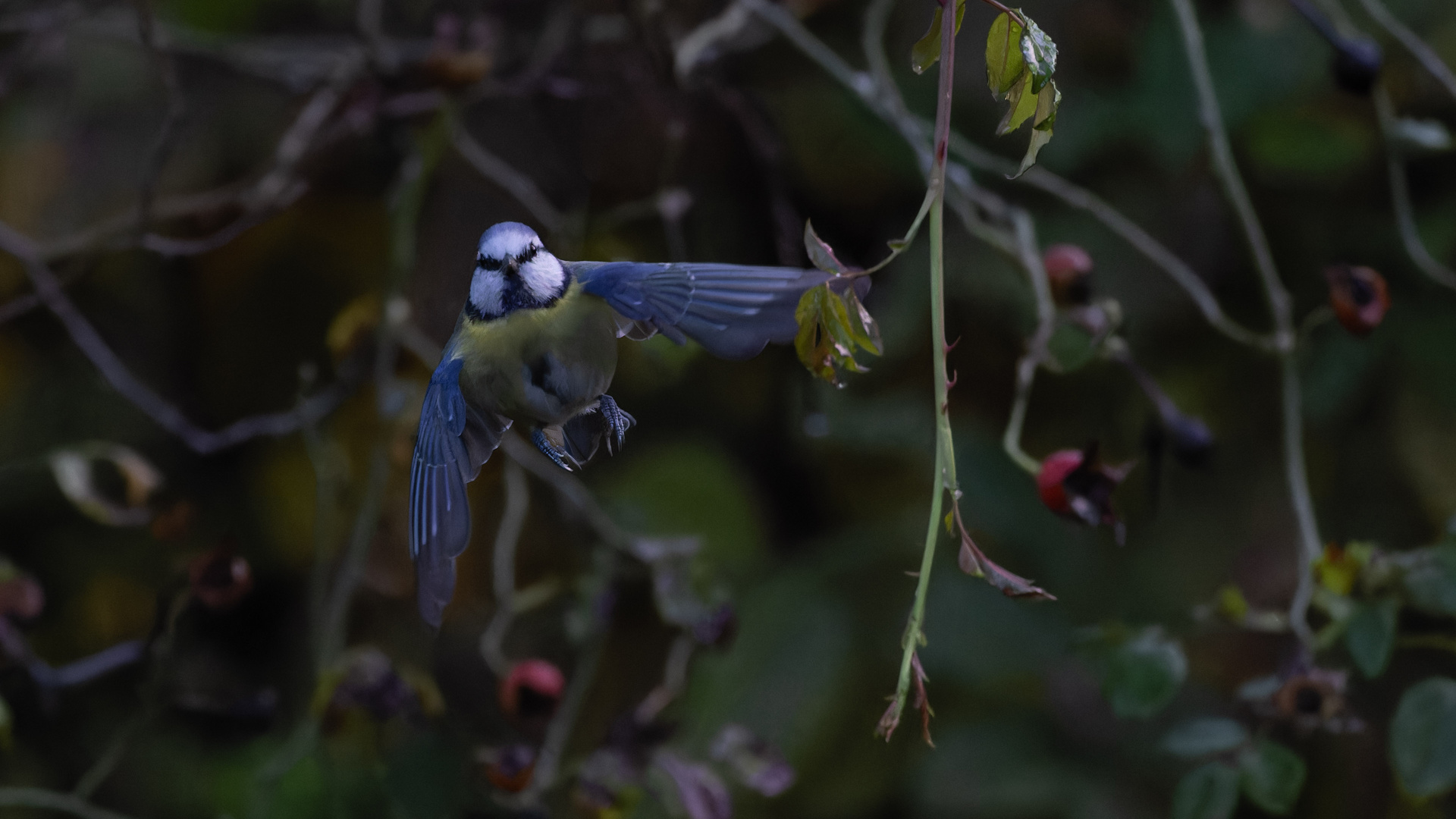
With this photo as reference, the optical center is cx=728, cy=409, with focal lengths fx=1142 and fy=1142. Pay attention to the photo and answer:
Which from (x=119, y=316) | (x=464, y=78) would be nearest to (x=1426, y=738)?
(x=464, y=78)

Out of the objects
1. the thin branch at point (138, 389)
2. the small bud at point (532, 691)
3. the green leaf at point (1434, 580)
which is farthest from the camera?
the thin branch at point (138, 389)

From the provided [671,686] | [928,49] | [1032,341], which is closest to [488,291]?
[928,49]

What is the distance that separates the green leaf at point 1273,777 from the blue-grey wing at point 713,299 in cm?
49

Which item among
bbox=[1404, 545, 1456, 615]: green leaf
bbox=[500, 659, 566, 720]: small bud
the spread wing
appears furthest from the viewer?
bbox=[500, 659, 566, 720]: small bud

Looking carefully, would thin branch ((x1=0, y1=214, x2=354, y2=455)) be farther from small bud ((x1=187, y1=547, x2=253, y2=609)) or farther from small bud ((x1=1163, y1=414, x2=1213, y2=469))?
small bud ((x1=1163, y1=414, x2=1213, y2=469))

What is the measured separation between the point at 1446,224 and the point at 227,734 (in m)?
0.88

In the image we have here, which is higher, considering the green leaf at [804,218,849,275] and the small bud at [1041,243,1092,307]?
the green leaf at [804,218,849,275]

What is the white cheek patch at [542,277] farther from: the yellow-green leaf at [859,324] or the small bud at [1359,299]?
the small bud at [1359,299]

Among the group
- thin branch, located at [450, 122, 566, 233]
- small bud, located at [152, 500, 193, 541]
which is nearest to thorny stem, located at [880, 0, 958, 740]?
thin branch, located at [450, 122, 566, 233]

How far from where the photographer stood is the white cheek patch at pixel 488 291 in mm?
263

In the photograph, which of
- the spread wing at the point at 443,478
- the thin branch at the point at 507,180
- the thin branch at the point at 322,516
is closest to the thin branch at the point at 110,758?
the thin branch at the point at 322,516

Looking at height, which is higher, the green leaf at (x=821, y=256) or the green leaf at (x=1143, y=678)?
the green leaf at (x=821, y=256)

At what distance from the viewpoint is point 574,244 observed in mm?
775

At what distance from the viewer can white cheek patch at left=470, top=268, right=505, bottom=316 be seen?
0.86ft
